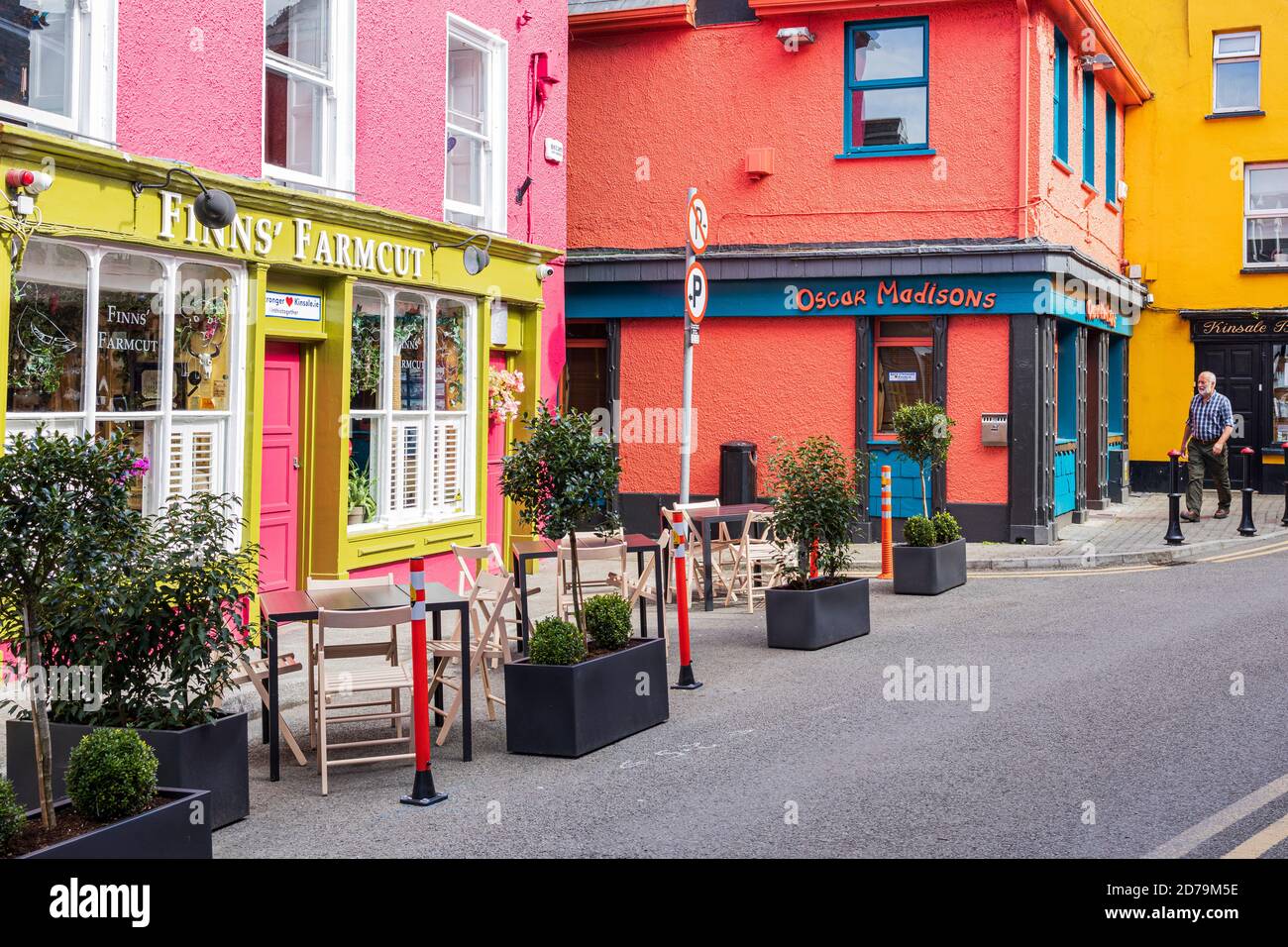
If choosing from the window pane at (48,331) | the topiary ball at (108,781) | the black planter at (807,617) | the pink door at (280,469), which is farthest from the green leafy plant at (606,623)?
the pink door at (280,469)

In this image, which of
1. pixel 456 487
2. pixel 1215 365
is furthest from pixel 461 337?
pixel 1215 365

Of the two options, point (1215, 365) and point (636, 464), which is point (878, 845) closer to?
point (636, 464)

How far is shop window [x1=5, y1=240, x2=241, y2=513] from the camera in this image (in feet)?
29.3

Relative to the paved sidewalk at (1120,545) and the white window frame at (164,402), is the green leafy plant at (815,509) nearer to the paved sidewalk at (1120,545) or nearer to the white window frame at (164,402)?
the white window frame at (164,402)

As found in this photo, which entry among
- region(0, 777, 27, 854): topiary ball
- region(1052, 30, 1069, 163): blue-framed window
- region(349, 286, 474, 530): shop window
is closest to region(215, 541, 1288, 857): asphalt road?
region(0, 777, 27, 854): topiary ball

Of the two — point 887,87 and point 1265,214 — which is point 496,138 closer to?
point 887,87

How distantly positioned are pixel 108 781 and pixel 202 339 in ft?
19.2

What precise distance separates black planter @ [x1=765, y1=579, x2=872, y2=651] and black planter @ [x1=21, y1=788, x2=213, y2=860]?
6.00m

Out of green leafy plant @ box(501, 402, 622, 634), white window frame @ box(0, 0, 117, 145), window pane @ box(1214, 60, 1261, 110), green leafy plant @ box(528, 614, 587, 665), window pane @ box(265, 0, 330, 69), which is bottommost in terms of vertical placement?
green leafy plant @ box(528, 614, 587, 665)

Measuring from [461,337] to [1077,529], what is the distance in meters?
9.14

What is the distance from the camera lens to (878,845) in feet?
19.0

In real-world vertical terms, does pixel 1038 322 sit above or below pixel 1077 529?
above

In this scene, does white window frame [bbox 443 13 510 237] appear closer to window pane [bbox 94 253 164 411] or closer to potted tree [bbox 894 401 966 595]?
potted tree [bbox 894 401 966 595]

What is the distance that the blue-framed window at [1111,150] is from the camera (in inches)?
916
